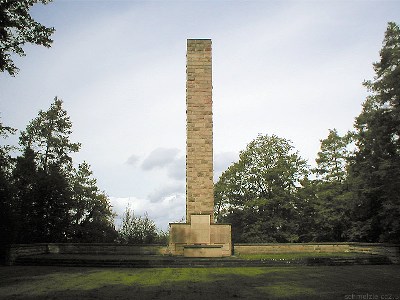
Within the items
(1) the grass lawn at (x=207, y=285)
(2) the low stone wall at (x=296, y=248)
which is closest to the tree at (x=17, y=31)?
(1) the grass lawn at (x=207, y=285)

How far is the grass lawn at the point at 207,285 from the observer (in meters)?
8.05

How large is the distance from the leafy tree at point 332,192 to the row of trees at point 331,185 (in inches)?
3.3

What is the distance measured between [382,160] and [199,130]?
1289cm

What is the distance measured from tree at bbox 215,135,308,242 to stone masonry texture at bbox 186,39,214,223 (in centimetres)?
1504

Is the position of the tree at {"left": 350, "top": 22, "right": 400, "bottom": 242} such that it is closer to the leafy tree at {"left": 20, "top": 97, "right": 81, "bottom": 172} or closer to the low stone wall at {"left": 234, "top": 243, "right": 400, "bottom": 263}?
the low stone wall at {"left": 234, "top": 243, "right": 400, "bottom": 263}

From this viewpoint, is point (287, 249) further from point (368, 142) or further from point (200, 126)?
point (368, 142)

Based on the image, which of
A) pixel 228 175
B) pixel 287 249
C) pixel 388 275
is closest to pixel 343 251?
pixel 287 249

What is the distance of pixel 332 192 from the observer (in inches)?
1241

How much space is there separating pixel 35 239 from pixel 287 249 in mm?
18677

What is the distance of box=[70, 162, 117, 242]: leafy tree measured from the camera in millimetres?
29688

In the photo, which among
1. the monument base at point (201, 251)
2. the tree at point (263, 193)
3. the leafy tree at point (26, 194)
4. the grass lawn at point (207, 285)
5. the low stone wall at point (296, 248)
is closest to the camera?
the grass lawn at point (207, 285)

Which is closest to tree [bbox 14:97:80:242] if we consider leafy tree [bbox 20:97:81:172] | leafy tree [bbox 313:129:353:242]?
leafy tree [bbox 20:97:81:172]

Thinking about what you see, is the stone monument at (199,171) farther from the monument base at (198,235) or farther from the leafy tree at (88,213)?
the leafy tree at (88,213)

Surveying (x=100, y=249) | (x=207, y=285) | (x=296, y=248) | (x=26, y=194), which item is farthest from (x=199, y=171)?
(x=26, y=194)
